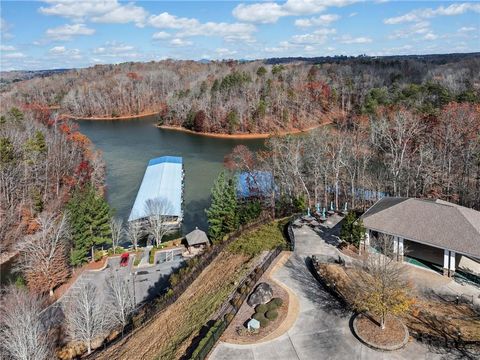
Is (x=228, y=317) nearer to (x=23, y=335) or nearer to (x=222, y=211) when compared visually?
(x=23, y=335)

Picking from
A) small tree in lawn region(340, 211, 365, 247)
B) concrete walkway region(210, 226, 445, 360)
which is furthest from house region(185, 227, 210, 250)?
concrete walkway region(210, 226, 445, 360)

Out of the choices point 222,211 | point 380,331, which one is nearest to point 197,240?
point 222,211

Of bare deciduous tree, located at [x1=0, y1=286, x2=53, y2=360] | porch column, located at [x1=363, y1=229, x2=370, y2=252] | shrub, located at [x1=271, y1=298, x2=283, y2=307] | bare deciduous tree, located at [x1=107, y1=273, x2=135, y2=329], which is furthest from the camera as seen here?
porch column, located at [x1=363, y1=229, x2=370, y2=252]

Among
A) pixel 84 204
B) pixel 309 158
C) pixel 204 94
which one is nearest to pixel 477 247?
pixel 309 158

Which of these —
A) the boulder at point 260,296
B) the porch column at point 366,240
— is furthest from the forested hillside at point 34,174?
the porch column at point 366,240

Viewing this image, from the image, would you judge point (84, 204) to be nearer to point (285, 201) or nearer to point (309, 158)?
point (285, 201)

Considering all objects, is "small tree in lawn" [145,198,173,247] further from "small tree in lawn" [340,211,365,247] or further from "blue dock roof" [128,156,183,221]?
"small tree in lawn" [340,211,365,247]

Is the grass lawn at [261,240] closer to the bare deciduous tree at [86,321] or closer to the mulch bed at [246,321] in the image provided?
the mulch bed at [246,321]
